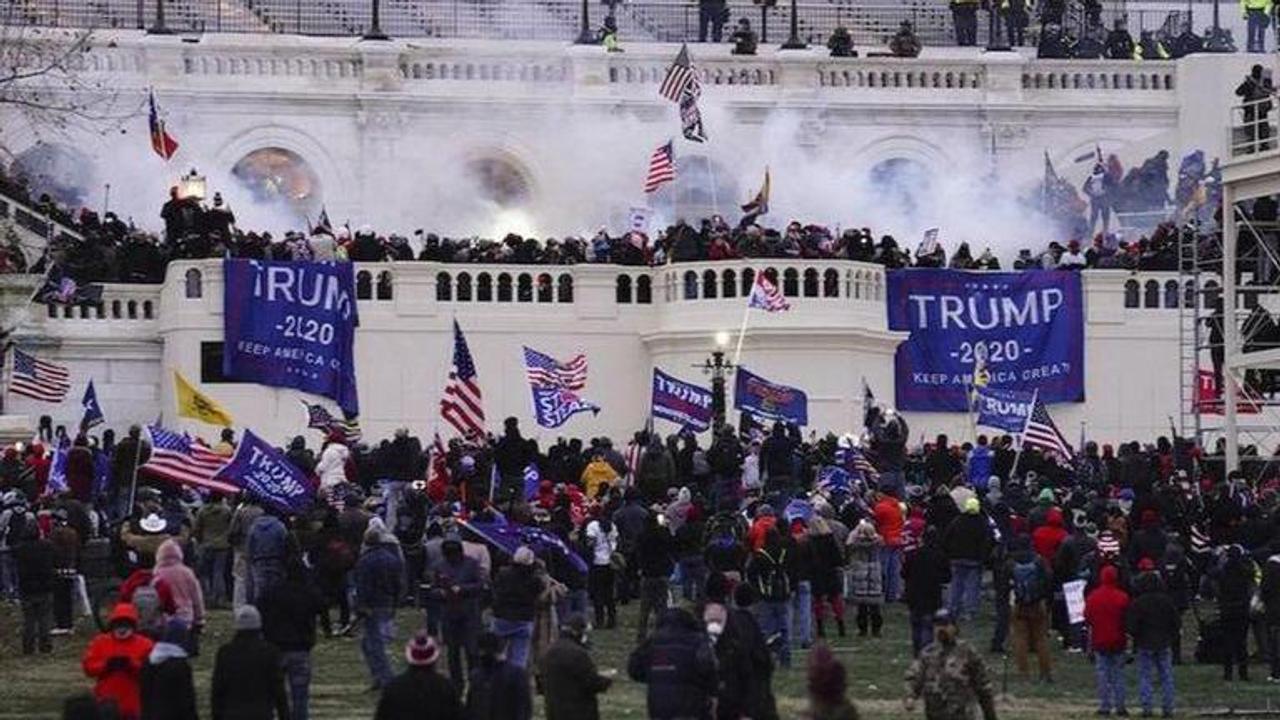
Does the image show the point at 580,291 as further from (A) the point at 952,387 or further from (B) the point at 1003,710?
(B) the point at 1003,710

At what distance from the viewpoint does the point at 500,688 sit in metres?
34.5

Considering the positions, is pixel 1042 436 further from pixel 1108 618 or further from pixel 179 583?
pixel 179 583

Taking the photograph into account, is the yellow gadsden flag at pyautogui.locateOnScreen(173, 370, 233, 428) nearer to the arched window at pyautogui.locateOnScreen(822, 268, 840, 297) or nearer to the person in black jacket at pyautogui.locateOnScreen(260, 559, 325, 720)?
the arched window at pyautogui.locateOnScreen(822, 268, 840, 297)

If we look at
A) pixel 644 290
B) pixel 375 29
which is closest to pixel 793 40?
pixel 375 29

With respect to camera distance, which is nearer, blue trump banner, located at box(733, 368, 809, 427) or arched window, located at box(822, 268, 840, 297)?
blue trump banner, located at box(733, 368, 809, 427)

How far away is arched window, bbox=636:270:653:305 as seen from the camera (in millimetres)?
68375

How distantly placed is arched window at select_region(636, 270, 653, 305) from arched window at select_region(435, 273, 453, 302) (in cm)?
277

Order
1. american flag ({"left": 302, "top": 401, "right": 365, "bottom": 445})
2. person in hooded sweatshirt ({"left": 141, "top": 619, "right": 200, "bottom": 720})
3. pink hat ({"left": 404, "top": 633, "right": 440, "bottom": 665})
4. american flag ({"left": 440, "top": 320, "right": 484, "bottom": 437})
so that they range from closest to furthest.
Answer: pink hat ({"left": 404, "top": 633, "right": 440, "bottom": 665}) → person in hooded sweatshirt ({"left": 141, "top": 619, "right": 200, "bottom": 720}) → american flag ({"left": 440, "top": 320, "right": 484, "bottom": 437}) → american flag ({"left": 302, "top": 401, "right": 365, "bottom": 445})

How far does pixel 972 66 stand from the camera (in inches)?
3228

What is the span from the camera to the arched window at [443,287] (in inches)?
2660

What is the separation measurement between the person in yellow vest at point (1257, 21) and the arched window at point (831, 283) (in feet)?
53.3

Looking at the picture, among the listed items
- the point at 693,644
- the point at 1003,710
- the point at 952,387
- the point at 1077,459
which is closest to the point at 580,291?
the point at 952,387

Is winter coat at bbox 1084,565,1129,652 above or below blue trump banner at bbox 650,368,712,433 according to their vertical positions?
below

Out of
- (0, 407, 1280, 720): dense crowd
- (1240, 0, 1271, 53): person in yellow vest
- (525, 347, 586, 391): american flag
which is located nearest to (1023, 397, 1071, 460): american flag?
(0, 407, 1280, 720): dense crowd
